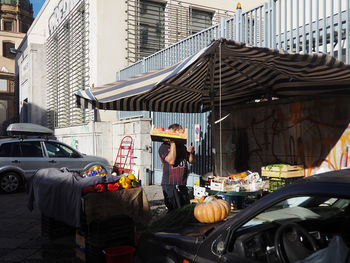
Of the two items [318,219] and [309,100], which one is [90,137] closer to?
[309,100]

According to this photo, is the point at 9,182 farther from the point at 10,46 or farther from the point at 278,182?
the point at 10,46

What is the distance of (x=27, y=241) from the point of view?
18.5 feet

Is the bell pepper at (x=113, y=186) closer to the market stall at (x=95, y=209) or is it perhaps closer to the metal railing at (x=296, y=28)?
the market stall at (x=95, y=209)

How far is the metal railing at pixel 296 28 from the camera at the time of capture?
19.2 ft

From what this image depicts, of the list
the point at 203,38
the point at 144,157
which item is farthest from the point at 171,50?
the point at 144,157

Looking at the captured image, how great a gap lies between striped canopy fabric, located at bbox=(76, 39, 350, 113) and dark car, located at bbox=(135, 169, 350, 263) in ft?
7.51

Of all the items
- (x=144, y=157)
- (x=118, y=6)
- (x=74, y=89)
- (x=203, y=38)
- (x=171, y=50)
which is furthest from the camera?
(x=74, y=89)

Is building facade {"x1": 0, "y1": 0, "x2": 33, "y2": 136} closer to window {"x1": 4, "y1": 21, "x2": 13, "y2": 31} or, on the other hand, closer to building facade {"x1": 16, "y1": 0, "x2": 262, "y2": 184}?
window {"x1": 4, "y1": 21, "x2": 13, "y2": 31}

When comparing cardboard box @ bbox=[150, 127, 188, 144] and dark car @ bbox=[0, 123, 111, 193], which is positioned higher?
cardboard box @ bbox=[150, 127, 188, 144]

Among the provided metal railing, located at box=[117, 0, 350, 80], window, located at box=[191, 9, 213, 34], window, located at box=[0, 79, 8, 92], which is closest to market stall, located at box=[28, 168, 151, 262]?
metal railing, located at box=[117, 0, 350, 80]

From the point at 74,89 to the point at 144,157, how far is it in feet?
21.7

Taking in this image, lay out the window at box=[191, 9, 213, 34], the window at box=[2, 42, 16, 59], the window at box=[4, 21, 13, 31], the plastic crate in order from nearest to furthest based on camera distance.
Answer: the plastic crate
the window at box=[191, 9, 213, 34]
the window at box=[2, 42, 16, 59]
the window at box=[4, 21, 13, 31]

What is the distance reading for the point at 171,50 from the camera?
10.8 meters

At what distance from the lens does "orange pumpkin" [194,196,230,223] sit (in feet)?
11.8
